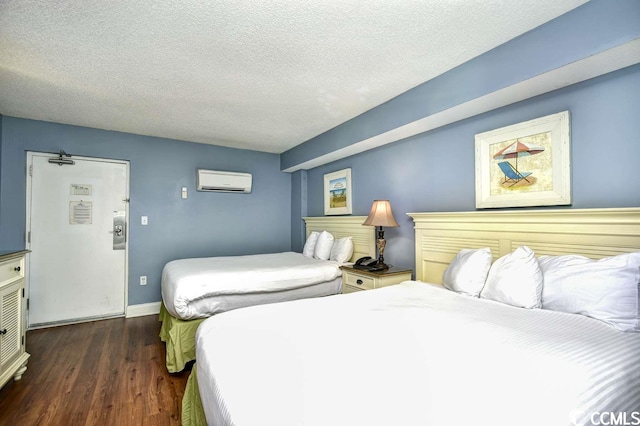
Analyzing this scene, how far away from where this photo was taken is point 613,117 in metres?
1.67

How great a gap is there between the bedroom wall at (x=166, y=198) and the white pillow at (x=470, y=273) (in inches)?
134

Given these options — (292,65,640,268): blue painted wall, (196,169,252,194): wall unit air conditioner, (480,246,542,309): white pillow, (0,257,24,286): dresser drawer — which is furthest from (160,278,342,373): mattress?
(196,169,252,194): wall unit air conditioner

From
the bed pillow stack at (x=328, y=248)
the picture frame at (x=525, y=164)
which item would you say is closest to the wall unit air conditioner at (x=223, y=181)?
the bed pillow stack at (x=328, y=248)

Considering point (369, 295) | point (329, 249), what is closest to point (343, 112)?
point (329, 249)

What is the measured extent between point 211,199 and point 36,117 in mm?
2127

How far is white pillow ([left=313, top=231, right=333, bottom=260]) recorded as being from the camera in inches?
145

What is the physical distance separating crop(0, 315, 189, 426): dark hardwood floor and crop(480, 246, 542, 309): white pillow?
212 cm

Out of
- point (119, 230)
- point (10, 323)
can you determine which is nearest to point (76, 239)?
point (119, 230)

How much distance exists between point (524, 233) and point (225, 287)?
238 cm

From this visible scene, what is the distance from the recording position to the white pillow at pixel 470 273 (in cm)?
192

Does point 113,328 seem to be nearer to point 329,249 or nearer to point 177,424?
point 177,424

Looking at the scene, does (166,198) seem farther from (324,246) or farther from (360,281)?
(360,281)

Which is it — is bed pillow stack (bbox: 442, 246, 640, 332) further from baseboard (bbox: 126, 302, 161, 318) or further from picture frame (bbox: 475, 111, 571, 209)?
baseboard (bbox: 126, 302, 161, 318)

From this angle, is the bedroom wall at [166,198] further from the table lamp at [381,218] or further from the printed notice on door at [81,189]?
the table lamp at [381,218]
